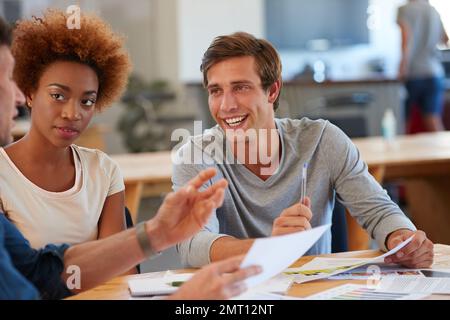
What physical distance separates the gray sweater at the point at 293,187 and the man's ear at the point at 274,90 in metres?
0.06

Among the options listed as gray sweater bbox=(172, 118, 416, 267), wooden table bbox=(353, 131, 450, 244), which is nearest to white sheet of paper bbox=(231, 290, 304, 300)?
gray sweater bbox=(172, 118, 416, 267)

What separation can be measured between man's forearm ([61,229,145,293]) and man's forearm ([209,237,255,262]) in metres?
0.26

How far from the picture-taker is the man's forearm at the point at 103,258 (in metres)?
1.08

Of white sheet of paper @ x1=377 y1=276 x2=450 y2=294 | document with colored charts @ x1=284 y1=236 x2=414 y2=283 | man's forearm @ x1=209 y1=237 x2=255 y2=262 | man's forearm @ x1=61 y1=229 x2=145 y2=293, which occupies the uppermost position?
man's forearm @ x1=61 y1=229 x2=145 y2=293

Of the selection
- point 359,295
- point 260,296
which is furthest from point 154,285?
point 359,295

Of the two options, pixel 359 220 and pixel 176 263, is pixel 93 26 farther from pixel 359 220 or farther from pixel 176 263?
pixel 359 220

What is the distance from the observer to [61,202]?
1261 mm

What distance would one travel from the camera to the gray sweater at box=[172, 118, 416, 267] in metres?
1.48

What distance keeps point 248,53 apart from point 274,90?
0.08 meters

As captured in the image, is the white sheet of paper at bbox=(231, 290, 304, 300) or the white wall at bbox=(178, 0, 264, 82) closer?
the white sheet of paper at bbox=(231, 290, 304, 300)

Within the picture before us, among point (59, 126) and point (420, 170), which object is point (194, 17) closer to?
point (420, 170)

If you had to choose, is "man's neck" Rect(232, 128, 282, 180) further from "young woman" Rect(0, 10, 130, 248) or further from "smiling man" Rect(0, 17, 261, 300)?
"smiling man" Rect(0, 17, 261, 300)

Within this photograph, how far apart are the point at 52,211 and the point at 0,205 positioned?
0.25 feet

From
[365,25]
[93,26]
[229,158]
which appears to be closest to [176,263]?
[229,158]
